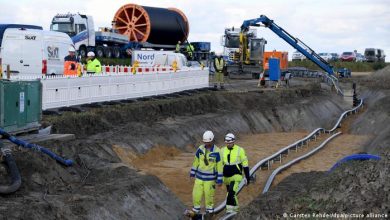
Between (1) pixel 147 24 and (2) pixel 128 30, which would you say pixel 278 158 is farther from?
(2) pixel 128 30

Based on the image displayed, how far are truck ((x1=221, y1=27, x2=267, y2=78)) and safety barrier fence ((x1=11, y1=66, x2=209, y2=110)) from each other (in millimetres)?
17050

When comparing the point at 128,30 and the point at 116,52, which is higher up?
the point at 128,30

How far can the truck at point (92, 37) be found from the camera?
45.1 m

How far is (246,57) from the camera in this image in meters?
51.8

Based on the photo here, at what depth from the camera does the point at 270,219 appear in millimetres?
9500

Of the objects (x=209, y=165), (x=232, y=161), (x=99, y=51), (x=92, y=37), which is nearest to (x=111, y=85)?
(x=232, y=161)


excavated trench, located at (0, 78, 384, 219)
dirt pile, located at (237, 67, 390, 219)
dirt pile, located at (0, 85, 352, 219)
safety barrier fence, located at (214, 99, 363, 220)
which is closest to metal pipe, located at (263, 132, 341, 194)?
safety barrier fence, located at (214, 99, 363, 220)

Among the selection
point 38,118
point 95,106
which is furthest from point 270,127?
point 38,118

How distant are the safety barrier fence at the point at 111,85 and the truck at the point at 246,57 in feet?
55.9

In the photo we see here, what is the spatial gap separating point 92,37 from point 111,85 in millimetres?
22525

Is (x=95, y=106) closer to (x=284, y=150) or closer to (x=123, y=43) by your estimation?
(x=284, y=150)

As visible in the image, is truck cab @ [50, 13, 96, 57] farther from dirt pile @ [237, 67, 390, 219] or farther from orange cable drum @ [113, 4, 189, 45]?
dirt pile @ [237, 67, 390, 219]

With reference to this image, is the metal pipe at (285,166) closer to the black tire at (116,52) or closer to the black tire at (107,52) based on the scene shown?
the black tire at (107,52)

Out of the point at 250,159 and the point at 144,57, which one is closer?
the point at 250,159
